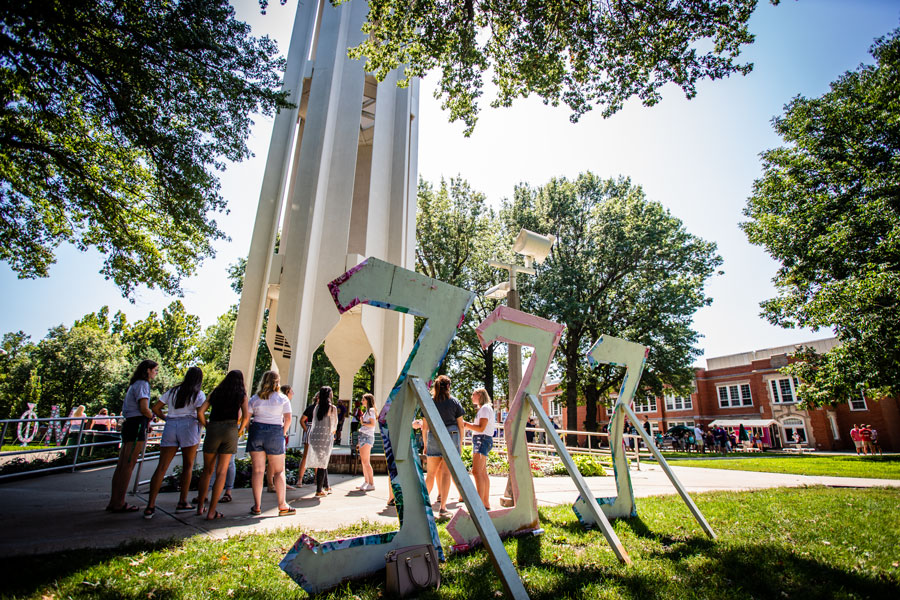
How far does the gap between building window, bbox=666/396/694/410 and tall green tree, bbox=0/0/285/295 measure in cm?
4359

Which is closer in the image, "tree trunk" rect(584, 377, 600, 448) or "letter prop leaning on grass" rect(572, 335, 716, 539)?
"letter prop leaning on grass" rect(572, 335, 716, 539)

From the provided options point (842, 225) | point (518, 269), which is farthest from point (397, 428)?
point (842, 225)

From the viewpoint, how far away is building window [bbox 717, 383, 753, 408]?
3638cm

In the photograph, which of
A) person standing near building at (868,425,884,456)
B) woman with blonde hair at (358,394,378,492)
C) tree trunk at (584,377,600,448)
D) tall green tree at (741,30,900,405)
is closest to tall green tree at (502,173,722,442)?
tree trunk at (584,377,600,448)

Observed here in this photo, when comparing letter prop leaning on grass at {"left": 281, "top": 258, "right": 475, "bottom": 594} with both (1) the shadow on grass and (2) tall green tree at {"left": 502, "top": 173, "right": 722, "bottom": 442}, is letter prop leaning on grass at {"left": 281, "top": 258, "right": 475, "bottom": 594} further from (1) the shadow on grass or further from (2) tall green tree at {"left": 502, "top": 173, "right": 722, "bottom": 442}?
(2) tall green tree at {"left": 502, "top": 173, "right": 722, "bottom": 442}

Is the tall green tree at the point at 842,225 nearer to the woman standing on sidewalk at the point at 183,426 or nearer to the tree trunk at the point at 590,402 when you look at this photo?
the tree trunk at the point at 590,402

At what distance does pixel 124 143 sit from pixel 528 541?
12368 millimetres

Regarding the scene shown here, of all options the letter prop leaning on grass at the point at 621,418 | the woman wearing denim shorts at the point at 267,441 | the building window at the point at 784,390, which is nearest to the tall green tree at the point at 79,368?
the woman wearing denim shorts at the point at 267,441

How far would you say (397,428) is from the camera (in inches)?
131

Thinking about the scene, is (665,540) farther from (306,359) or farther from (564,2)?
(306,359)

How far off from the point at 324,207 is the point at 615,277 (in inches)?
682

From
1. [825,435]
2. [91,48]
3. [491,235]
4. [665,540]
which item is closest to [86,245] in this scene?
[91,48]

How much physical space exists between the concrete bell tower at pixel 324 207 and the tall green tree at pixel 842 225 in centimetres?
1751

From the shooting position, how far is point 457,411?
575 cm
